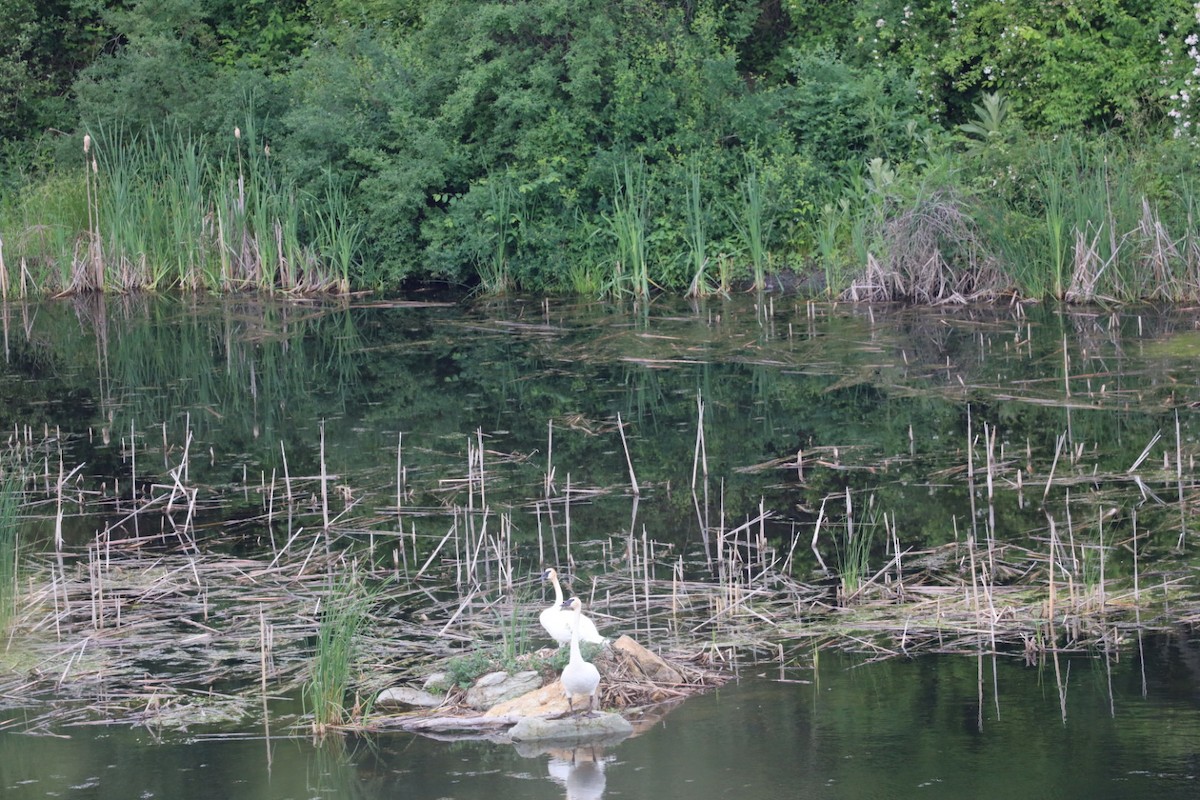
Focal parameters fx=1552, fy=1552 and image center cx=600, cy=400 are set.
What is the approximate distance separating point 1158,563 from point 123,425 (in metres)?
7.24

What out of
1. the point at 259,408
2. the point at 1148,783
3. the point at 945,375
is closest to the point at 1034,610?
the point at 1148,783

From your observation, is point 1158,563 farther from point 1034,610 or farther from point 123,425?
point 123,425

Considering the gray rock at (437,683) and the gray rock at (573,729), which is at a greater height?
the gray rock at (437,683)

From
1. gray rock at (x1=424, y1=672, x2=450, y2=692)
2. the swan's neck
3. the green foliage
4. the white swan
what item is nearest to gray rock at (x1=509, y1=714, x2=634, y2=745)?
the white swan

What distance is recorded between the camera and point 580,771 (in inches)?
215

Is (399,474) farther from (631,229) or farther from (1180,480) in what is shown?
(631,229)

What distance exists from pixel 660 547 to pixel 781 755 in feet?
8.34

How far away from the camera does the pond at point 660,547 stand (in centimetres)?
560

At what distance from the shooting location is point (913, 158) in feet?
55.5

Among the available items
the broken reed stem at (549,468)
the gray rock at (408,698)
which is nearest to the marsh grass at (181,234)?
the broken reed stem at (549,468)

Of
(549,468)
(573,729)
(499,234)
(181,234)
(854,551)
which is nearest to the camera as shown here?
(573,729)

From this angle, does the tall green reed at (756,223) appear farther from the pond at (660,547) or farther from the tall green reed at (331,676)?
the tall green reed at (331,676)

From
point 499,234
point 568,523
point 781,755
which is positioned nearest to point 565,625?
point 781,755

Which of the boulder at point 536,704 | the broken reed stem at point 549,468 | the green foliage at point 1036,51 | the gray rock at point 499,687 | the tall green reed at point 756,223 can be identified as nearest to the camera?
the boulder at point 536,704
